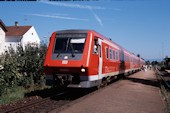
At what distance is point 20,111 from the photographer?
10.1 metres

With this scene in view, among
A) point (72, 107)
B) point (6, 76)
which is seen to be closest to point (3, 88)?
point (6, 76)

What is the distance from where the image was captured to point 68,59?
42.7 ft

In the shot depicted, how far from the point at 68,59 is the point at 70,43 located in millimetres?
880

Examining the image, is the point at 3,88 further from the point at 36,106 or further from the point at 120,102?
the point at 120,102

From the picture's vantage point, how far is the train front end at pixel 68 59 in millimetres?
12680

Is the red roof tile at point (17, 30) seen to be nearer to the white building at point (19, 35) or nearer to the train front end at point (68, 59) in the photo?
the white building at point (19, 35)

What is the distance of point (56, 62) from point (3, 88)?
3.20 m

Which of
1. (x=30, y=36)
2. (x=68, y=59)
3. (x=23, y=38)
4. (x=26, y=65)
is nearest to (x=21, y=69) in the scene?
(x=26, y=65)

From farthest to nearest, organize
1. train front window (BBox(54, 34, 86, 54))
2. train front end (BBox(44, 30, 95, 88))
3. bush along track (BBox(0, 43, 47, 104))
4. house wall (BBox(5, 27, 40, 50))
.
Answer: house wall (BBox(5, 27, 40, 50)), bush along track (BBox(0, 43, 47, 104)), train front window (BBox(54, 34, 86, 54)), train front end (BBox(44, 30, 95, 88))

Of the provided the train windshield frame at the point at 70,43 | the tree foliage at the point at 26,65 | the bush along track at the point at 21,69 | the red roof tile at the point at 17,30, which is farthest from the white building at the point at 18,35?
the train windshield frame at the point at 70,43

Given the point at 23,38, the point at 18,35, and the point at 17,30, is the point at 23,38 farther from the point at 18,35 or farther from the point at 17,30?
the point at 17,30

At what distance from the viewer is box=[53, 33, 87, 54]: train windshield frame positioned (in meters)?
13.3

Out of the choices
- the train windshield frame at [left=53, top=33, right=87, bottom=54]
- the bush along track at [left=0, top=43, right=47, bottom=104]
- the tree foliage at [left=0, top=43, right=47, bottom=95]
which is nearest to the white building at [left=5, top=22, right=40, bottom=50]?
the tree foliage at [left=0, top=43, right=47, bottom=95]

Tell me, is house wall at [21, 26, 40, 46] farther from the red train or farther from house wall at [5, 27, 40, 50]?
the red train
